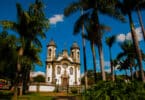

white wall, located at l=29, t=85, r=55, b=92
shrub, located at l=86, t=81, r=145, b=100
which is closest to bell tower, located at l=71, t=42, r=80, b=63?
white wall, located at l=29, t=85, r=55, b=92

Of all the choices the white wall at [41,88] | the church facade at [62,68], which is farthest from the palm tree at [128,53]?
the church facade at [62,68]

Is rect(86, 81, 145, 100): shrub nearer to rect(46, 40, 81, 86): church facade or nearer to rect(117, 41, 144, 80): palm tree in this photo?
rect(117, 41, 144, 80): palm tree

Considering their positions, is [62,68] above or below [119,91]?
above

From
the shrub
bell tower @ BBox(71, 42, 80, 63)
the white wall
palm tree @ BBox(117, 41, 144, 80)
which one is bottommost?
the shrub

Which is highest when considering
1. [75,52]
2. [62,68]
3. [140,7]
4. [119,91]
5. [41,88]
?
[75,52]

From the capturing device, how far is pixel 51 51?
7044 cm

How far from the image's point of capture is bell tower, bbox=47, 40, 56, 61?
228ft

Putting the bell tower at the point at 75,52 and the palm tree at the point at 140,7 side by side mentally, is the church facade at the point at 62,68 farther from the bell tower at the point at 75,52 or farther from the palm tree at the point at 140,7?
the palm tree at the point at 140,7

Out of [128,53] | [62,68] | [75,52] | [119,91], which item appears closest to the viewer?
[119,91]

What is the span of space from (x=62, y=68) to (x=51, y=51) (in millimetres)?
6237

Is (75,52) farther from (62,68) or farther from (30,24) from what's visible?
(30,24)

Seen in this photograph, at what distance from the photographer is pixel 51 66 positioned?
68.6 meters

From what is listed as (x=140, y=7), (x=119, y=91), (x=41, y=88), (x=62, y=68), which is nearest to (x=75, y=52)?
(x=62, y=68)

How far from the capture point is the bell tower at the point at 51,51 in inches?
2740
